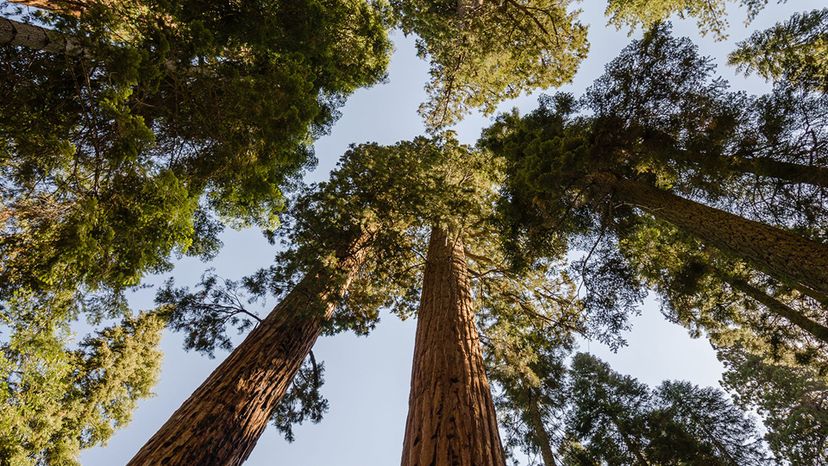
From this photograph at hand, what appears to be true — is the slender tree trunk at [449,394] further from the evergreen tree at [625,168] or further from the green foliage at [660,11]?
the green foliage at [660,11]

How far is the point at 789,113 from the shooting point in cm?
489

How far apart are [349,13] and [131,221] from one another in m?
8.53

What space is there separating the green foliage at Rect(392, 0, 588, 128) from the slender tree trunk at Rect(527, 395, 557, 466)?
9.12 metres

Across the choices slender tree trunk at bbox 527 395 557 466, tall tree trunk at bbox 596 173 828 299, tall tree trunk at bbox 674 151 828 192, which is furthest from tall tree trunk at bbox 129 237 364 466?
slender tree trunk at bbox 527 395 557 466

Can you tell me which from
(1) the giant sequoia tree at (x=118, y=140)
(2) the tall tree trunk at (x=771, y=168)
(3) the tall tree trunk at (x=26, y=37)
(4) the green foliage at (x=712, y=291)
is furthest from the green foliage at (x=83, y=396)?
(4) the green foliage at (x=712, y=291)

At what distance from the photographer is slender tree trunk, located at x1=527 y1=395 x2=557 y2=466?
882cm

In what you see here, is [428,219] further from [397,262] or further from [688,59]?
[688,59]

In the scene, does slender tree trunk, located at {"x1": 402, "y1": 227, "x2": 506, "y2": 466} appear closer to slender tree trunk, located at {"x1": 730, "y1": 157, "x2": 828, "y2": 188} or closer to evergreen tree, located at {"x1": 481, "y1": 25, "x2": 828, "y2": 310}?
evergreen tree, located at {"x1": 481, "y1": 25, "x2": 828, "y2": 310}

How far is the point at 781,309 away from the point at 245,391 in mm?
10653

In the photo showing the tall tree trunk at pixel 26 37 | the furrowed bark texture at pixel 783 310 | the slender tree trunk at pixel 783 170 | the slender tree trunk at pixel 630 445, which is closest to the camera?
the tall tree trunk at pixel 26 37

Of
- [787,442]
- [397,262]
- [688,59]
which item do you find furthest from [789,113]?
[787,442]

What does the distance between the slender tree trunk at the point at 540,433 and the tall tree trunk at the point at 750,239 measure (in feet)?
21.8

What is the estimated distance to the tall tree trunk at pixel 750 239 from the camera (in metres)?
3.69

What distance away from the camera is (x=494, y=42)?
1014cm
